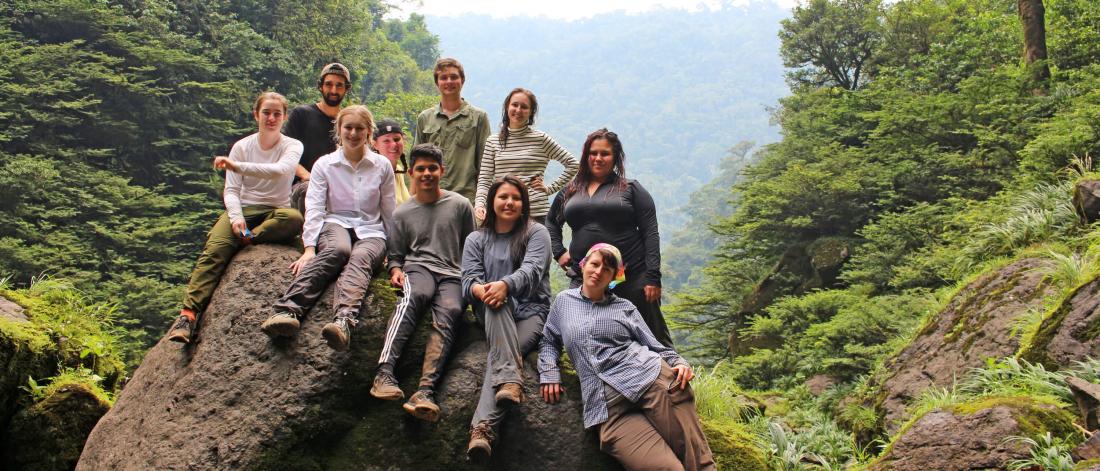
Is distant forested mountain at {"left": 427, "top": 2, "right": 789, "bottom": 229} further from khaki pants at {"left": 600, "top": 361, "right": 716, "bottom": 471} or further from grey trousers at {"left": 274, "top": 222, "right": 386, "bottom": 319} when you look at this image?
khaki pants at {"left": 600, "top": 361, "right": 716, "bottom": 471}

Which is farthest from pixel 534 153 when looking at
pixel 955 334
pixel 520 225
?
pixel 955 334

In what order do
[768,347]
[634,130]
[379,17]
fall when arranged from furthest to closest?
[634,130] < [379,17] < [768,347]

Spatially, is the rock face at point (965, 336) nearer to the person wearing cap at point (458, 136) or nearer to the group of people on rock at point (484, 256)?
A: the group of people on rock at point (484, 256)

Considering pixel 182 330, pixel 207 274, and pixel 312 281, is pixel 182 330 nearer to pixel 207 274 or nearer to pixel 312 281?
pixel 207 274

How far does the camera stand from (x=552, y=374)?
4312 mm

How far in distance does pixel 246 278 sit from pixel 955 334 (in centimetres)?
641

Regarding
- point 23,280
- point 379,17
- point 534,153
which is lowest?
point 23,280

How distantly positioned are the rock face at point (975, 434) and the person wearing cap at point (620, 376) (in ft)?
4.47

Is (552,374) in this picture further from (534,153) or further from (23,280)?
(23,280)

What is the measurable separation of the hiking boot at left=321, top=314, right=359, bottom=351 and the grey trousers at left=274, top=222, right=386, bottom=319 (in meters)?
0.05

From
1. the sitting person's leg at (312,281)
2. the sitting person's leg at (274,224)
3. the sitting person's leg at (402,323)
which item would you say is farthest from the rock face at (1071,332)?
the sitting person's leg at (274,224)

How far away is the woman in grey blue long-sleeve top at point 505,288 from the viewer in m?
4.13

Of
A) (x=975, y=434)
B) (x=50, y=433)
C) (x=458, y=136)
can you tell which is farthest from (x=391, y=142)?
(x=975, y=434)

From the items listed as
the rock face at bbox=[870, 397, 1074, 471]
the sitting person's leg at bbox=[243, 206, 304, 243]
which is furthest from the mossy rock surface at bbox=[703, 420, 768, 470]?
the sitting person's leg at bbox=[243, 206, 304, 243]
